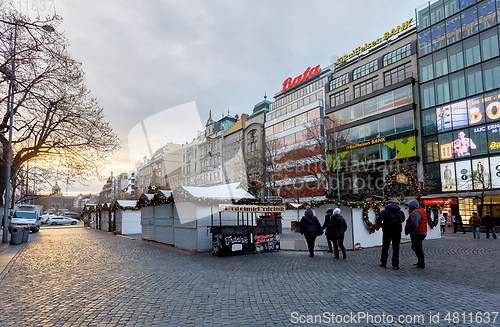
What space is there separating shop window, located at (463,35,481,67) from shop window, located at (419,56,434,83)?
3.52 m

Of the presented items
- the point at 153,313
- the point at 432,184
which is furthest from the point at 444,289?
the point at 432,184

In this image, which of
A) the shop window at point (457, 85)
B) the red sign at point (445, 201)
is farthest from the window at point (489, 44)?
the red sign at point (445, 201)

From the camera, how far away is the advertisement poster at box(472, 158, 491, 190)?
3112cm

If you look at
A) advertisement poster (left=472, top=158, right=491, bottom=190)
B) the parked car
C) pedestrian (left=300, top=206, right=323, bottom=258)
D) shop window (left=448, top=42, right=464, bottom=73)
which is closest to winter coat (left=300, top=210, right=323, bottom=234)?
pedestrian (left=300, top=206, right=323, bottom=258)

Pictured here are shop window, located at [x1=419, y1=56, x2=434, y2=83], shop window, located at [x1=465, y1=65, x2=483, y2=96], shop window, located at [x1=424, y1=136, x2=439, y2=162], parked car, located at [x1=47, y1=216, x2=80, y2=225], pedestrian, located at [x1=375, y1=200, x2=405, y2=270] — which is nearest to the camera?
pedestrian, located at [x1=375, y1=200, x2=405, y2=270]

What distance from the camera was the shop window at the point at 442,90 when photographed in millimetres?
34844

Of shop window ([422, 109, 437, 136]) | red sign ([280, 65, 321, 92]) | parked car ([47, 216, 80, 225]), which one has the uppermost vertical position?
red sign ([280, 65, 321, 92])

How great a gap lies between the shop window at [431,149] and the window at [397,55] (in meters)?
11.1

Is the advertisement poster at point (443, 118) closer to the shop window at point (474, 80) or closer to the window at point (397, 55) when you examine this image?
the shop window at point (474, 80)

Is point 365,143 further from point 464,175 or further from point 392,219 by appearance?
point 392,219

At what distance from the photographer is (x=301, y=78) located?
176 ft

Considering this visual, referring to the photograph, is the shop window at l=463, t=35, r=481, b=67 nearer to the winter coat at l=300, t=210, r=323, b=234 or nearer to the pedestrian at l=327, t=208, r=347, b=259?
the pedestrian at l=327, t=208, r=347, b=259

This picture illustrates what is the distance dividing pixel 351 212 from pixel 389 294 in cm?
768

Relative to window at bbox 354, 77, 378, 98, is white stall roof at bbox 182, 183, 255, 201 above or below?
below
